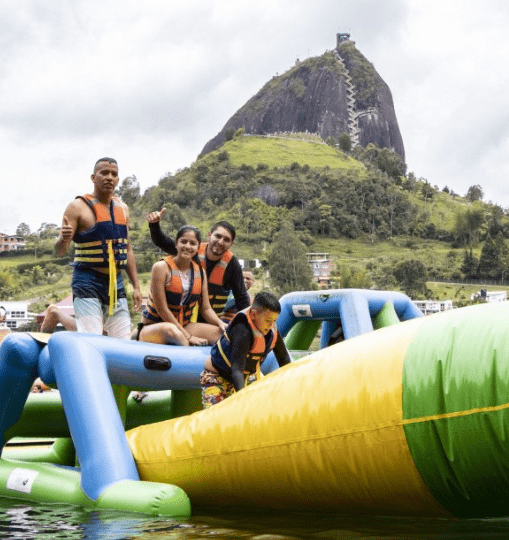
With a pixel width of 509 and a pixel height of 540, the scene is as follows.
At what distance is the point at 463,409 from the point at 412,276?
295ft

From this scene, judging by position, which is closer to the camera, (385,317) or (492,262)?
(385,317)

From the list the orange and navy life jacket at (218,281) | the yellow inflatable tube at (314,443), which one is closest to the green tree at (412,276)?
the orange and navy life jacket at (218,281)

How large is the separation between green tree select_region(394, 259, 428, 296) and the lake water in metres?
88.1

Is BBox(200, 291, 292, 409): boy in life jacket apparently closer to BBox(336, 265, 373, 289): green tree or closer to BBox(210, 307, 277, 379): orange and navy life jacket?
BBox(210, 307, 277, 379): orange and navy life jacket

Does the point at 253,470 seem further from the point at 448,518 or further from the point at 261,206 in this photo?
the point at 261,206

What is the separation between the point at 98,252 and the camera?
18.6 feet

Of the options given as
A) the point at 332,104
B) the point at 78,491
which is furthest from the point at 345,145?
the point at 78,491

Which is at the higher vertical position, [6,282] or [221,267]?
[6,282]

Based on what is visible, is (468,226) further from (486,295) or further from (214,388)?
(214,388)

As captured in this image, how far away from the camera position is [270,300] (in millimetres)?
4707

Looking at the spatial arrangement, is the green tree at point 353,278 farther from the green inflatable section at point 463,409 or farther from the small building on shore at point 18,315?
the green inflatable section at point 463,409

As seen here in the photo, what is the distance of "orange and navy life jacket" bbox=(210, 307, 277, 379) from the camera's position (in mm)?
4812

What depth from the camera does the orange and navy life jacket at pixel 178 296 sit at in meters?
5.84

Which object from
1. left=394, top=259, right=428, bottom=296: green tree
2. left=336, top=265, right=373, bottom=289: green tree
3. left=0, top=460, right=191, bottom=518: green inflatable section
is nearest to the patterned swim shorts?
left=0, top=460, right=191, bottom=518: green inflatable section
